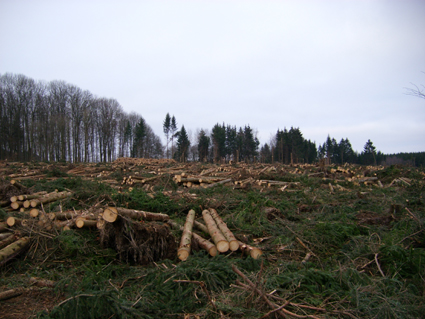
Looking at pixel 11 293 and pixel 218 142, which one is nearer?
pixel 11 293

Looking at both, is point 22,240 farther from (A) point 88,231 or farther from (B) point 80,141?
(B) point 80,141

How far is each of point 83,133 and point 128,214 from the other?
149ft

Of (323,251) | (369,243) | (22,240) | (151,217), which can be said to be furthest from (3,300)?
(369,243)

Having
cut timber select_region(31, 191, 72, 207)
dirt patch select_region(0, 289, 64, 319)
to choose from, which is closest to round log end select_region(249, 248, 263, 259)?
dirt patch select_region(0, 289, 64, 319)

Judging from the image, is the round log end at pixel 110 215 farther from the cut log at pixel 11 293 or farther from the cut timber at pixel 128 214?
the cut log at pixel 11 293

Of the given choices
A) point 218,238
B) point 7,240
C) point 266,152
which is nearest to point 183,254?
point 218,238

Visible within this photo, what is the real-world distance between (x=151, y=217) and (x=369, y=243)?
4.79m

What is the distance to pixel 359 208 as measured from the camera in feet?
Answer: 28.9

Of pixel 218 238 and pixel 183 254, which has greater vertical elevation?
pixel 218 238

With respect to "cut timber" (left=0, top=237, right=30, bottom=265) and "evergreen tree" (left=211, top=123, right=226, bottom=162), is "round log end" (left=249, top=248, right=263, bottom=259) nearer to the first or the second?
"cut timber" (left=0, top=237, right=30, bottom=265)

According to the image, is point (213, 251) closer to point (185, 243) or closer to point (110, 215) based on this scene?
point (185, 243)

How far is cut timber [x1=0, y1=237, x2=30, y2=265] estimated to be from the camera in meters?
4.38

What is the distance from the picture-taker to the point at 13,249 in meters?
4.60

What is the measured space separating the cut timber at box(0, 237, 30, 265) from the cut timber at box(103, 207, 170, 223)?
1815mm
